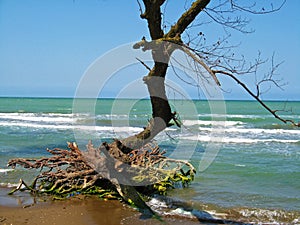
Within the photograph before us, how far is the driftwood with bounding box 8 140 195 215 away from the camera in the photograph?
8.51 m

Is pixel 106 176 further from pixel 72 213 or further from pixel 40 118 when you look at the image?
pixel 40 118

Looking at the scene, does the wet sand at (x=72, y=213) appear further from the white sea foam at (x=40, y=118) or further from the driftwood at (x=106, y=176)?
the white sea foam at (x=40, y=118)

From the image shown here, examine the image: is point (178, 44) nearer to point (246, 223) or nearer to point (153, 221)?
point (153, 221)

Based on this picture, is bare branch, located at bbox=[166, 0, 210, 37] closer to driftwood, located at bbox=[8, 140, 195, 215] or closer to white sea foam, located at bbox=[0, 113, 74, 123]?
driftwood, located at bbox=[8, 140, 195, 215]

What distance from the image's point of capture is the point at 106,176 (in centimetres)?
884

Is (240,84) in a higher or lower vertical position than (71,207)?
higher

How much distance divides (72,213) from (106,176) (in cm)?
129

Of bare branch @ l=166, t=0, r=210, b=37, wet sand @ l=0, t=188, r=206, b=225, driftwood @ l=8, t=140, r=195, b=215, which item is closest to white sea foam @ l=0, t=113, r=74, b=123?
driftwood @ l=8, t=140, r=195, b=215

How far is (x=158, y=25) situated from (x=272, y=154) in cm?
1192

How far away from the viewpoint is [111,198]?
9.00 meters

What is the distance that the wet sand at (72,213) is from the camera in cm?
734

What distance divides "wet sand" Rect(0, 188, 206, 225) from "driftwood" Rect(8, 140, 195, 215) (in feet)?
1.23

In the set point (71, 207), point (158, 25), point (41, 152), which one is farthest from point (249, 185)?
point (41, 152)

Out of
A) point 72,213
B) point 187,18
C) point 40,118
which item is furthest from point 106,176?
point 40,118
